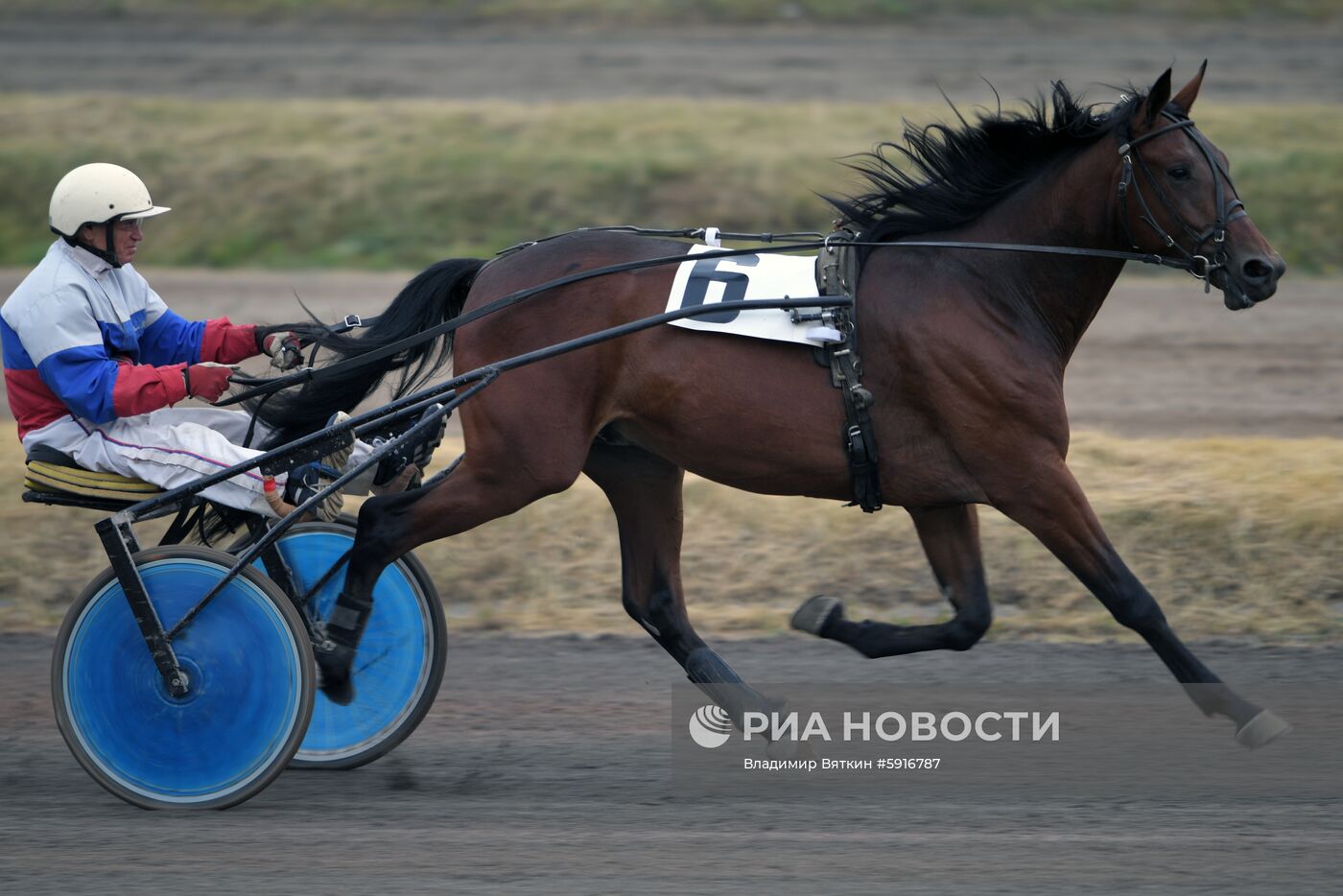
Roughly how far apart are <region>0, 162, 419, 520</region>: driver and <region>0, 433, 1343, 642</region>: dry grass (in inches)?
82.2

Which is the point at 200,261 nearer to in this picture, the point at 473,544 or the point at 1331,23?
the point at 473,544

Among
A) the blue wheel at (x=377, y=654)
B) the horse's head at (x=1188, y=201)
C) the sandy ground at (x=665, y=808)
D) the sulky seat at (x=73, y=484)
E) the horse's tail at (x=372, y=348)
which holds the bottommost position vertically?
the sandy ground at (x=665, y=808)

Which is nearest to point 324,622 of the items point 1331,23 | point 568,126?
point 568,126

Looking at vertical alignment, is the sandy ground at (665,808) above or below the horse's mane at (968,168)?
below

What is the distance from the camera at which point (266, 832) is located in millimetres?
4348

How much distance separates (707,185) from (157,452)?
30.1ft

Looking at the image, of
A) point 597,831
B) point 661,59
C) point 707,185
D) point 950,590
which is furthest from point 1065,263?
point 661,59

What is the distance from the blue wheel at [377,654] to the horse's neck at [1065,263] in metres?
2.04

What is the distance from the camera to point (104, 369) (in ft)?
14.6

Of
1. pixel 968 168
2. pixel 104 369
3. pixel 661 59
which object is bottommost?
pixel 104 369

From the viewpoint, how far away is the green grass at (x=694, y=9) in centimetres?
2036

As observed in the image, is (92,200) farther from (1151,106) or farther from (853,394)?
(1151,106)

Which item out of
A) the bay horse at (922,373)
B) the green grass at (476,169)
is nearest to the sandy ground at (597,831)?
the bay horse at (922,373)

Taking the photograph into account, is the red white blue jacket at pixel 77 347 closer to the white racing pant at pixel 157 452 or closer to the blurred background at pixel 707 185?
the white racing pant at pixel 157 452
